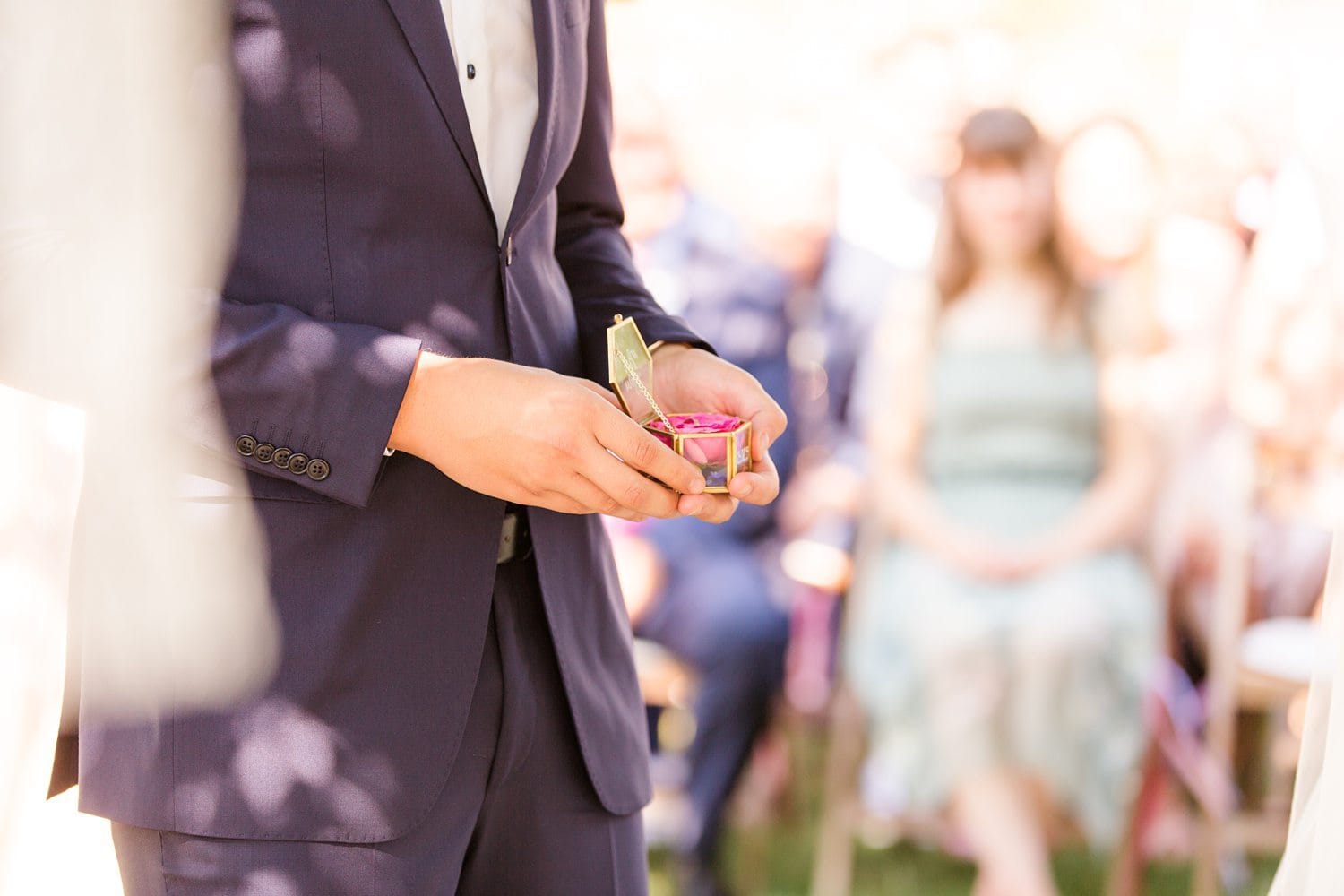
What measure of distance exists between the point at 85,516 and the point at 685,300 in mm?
2761

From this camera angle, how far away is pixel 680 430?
1239mm

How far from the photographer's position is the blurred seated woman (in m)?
3.40

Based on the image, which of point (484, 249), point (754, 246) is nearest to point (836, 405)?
point (754, 246)

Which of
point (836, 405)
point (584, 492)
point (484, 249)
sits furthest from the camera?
point (836, 405)

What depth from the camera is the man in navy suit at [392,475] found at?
3.67ft

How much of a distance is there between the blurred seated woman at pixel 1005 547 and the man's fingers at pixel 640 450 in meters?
2.49

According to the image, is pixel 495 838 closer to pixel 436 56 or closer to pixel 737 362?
pixel 436 56

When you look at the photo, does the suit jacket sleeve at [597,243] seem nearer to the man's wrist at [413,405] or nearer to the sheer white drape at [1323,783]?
the man's wrist at [413,405]

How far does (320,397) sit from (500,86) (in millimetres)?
391

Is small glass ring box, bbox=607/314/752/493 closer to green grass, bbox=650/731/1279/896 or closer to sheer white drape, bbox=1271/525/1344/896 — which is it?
sheer white drape, bbox=1271/525/1344/896

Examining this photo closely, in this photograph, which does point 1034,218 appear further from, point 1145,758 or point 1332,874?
point 1332,874

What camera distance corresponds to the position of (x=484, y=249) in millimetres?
1238

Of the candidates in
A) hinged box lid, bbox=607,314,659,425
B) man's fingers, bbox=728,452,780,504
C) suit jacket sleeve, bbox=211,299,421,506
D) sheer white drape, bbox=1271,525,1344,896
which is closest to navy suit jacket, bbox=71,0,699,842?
suit jacket sleeve, bbox=211,299,421,506

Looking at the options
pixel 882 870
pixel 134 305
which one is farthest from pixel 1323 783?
pixel 882 870
